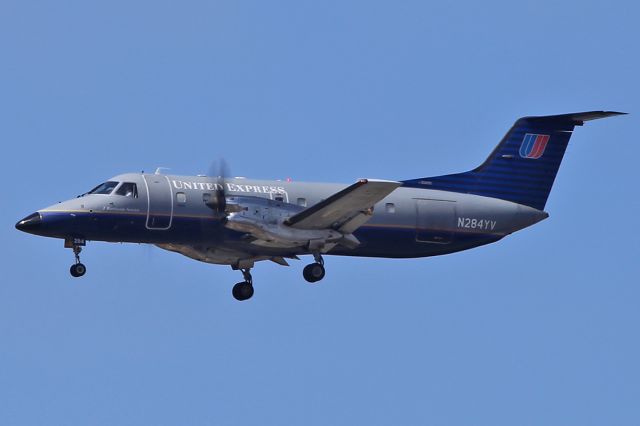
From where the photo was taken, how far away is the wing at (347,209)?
28711mm

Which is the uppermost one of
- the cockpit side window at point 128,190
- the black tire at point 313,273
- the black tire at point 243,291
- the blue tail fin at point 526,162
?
the blue tail fin at point 526,162

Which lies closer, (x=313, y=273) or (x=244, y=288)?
(x=313, y=273)

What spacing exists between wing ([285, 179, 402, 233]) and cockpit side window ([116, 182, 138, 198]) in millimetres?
3549

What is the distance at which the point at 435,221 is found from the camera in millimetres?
32031

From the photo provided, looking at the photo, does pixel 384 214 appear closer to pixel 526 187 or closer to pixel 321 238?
pixel 321 238

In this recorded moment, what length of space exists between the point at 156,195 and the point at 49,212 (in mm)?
2421

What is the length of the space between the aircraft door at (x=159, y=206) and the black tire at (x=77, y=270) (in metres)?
1.74

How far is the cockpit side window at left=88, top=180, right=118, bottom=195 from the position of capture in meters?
29.7

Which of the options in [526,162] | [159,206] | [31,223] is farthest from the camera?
[526,162]

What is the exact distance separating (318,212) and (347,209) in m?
0.68

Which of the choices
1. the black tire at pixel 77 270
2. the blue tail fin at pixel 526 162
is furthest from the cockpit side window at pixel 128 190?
the blue tail fin at pixel 526 162

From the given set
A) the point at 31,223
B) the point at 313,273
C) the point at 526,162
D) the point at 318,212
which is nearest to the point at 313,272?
the point at 313,273

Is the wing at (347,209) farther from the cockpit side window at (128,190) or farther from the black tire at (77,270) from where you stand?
the black tire at (77,270)

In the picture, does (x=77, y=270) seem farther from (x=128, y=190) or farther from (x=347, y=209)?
(x=347, y=209)
